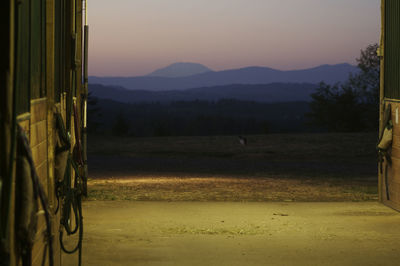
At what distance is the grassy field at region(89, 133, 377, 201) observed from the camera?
46.8 ft

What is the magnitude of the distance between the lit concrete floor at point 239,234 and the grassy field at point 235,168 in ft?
6.42

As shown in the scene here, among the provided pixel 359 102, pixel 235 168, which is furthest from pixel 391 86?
pixel 359 102

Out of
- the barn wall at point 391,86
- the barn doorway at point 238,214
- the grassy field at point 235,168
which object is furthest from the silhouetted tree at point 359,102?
the barn wall at point 391,86

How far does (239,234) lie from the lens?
9.11m

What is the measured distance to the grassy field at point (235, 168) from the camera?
14.3 metres

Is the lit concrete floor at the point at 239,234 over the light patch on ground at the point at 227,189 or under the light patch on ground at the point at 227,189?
over

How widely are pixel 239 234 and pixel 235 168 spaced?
13.2m

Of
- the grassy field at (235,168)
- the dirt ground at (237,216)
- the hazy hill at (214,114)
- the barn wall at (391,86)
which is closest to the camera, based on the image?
the dirt ground at (237,216)

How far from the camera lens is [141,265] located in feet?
23.7

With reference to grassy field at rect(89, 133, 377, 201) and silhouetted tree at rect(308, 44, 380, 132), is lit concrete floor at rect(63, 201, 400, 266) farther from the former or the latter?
silhouetted tree at rect(308, 44, 380, 132)

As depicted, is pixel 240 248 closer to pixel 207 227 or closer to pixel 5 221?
pixel 207 227

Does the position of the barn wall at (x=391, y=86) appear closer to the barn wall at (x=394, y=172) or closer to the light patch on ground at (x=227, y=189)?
the barn wall at (x=394, y=172)

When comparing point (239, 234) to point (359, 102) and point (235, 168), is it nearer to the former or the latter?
point (235, 168)

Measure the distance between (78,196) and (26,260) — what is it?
258 cm
